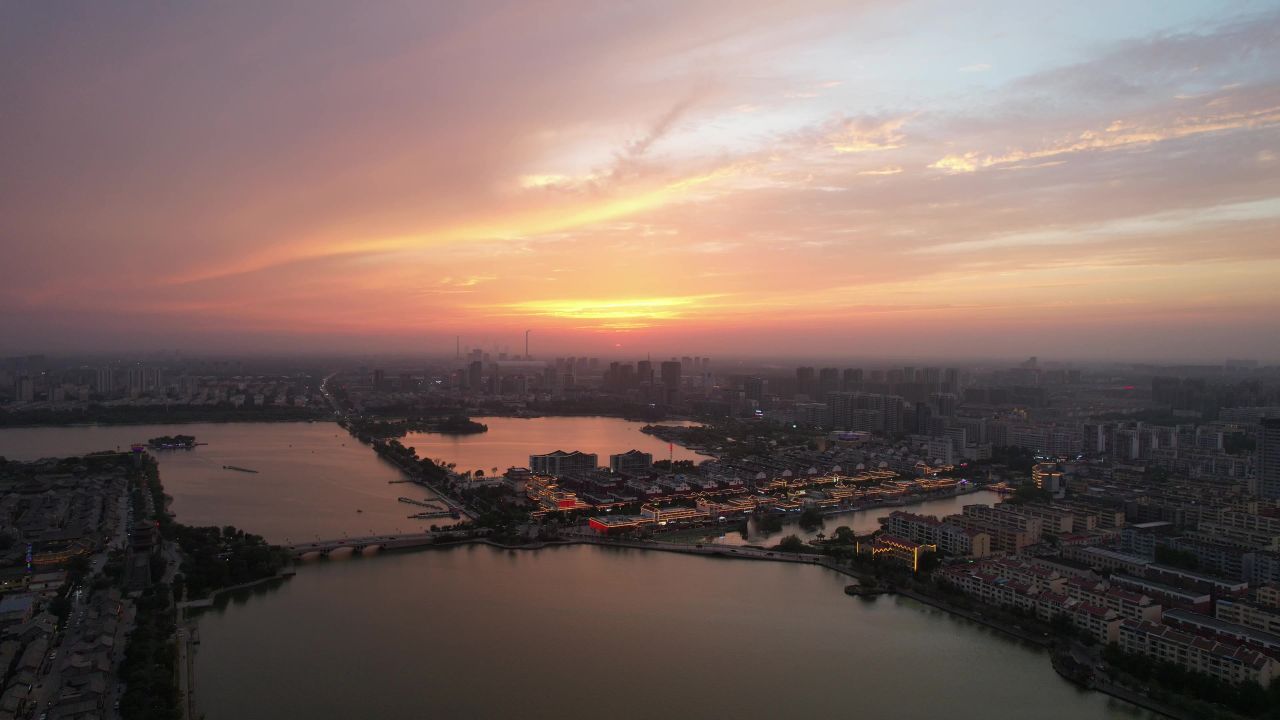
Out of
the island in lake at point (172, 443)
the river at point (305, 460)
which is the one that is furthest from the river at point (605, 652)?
the island in lake at point (172, 443)

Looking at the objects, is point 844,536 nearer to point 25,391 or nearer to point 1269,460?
point 1269,460

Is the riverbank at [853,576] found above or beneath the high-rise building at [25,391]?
beneath

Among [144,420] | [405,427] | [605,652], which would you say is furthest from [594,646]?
[144,420]

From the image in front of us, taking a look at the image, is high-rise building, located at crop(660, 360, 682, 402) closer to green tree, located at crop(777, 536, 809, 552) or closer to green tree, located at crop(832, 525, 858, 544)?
green tree, located at crop(832, 525, 858, 544)

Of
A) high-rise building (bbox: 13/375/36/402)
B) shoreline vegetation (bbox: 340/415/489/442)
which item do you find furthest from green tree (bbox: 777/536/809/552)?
high-rise building (bbox: 13/375/36/402)

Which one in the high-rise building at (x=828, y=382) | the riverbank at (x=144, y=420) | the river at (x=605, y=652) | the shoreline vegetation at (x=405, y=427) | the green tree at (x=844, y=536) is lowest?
the river at (x=605, y=652)

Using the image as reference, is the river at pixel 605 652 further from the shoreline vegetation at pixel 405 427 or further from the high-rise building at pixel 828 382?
the high-rise building at pixel 828 382

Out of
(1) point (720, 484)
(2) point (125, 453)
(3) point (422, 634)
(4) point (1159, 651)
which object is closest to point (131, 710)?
(3) point (422, 634)

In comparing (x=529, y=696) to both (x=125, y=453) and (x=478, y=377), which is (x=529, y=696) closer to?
(x=125, y=453)
